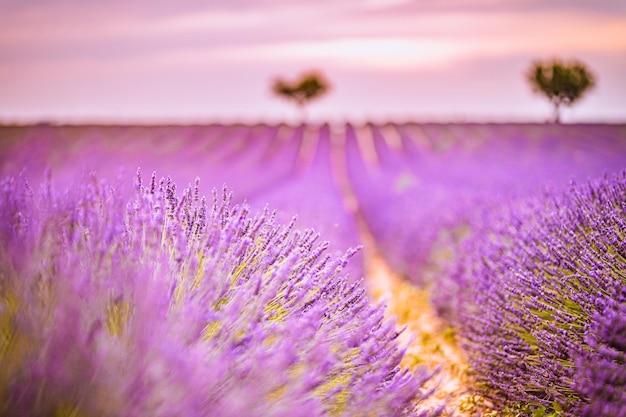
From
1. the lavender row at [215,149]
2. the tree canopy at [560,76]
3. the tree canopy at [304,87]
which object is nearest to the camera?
the lavender row at [215,149]

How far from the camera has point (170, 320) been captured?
186 cm

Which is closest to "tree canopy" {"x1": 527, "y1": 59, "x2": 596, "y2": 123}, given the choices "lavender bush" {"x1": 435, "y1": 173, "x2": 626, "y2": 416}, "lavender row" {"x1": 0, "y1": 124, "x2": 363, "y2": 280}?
"lavender row" {"x1": 0, "y1": 124, "x2": 363, "y2": 280}

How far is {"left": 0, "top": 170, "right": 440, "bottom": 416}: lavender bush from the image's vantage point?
1.48m

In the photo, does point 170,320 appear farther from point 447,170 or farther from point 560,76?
point 560,76

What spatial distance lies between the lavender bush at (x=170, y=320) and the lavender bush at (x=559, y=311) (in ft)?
2.36

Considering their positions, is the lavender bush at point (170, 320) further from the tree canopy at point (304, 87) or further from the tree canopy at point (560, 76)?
the tree canopy at point (304, 87)

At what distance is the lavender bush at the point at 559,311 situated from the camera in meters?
2.16

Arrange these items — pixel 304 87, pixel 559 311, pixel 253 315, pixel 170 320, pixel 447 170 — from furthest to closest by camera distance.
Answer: pixel 304 87, pixel 447 170, pixel 559 311, pixel 253 315, pixel 170 320

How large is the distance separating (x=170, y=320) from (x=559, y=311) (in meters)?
1.64

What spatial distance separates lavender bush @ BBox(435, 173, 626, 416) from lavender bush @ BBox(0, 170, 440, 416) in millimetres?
720

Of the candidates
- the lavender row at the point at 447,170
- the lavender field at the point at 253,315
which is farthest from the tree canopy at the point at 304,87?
the lavender field at the point at 253,315

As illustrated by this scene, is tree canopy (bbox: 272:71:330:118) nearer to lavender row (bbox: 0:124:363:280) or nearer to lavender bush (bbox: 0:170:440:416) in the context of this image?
lavender row (bbox: 0:124:363:280)

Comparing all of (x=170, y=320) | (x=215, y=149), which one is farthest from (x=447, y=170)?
(x=170, y=320)

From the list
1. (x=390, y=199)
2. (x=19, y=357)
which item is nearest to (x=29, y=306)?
(x=19, y=357)
